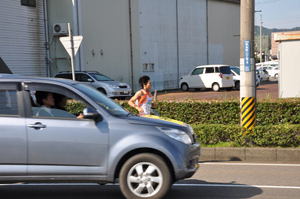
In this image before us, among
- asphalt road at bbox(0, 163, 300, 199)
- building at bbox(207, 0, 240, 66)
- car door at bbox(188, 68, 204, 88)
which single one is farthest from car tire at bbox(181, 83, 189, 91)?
asphalt road at bbox(0, 163, 300, 199)

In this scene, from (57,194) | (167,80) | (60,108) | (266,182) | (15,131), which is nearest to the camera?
(15,131)

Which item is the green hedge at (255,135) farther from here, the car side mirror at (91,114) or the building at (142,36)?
the building at (142,36)

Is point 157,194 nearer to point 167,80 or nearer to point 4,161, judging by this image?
point 4,161

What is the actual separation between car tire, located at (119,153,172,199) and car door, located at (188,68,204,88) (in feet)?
80.3

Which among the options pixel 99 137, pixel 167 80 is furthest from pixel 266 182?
pixel 167 80

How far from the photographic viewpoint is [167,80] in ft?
113

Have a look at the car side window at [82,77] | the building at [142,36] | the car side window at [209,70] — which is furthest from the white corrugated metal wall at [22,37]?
the car side window at [209,70]

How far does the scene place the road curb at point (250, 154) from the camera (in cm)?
931

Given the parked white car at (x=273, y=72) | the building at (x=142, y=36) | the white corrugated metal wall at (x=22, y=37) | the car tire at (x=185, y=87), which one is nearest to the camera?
the white corrugated metal wall at (x=22, y=37)

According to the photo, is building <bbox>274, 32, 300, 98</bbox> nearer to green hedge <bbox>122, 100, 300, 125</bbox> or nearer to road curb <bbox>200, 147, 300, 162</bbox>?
green hedge <bbox>122, 100, 300, 125</bbox>

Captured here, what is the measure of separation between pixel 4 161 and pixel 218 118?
6911 millimetres

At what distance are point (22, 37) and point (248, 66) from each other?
17740 millimetres

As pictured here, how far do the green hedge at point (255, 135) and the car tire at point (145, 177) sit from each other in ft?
14.7

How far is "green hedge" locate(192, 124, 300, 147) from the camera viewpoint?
960cm
